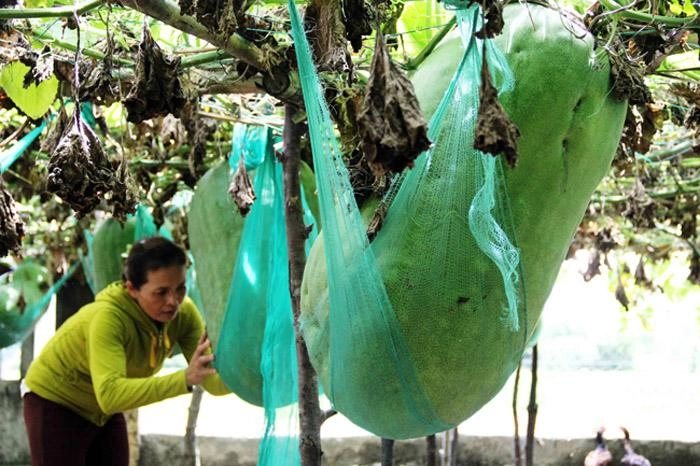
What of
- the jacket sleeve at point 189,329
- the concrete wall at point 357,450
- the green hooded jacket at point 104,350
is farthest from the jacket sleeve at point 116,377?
the concrete wall at point 357,450

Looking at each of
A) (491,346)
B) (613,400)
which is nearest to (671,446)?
(613,400)

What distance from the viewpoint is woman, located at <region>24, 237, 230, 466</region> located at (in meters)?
3.66

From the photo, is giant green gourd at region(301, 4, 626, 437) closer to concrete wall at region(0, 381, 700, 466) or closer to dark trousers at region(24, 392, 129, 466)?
dark trousers at region(24, 392, 129, 466)

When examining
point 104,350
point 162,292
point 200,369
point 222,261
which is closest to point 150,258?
point 162,292

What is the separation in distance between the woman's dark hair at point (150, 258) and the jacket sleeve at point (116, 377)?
0.19 m

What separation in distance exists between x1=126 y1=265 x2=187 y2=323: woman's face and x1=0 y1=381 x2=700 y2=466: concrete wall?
15.0ft

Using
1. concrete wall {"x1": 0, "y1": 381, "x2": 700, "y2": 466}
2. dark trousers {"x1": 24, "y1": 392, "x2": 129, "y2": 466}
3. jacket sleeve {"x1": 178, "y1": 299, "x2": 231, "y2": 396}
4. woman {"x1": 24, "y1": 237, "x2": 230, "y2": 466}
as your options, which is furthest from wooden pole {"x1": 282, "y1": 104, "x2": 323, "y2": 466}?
concrete wall {"x1": 0, "y1": 381, "x2": 700, "y2": 466}

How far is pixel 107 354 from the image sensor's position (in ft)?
11.7

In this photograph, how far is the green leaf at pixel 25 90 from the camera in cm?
226

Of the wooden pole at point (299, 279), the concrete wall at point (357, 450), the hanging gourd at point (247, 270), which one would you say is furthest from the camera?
the concrete wall at point (357, 450)

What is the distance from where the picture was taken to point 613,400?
10.9m

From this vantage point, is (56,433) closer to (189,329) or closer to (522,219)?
(189,329)

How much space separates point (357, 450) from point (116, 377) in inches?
200

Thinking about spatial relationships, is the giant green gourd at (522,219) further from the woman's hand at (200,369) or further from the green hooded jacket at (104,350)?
the green hooded jacket at (104,350)
